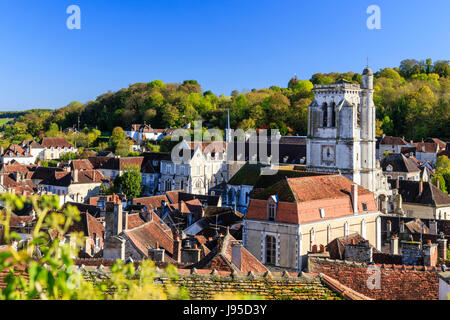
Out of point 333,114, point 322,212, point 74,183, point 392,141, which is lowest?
point 74,183

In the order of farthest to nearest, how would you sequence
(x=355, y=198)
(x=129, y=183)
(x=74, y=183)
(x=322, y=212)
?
(x=74, y=183) → (x=129, y=183) → (x=355, y=198) → (x=322, y=212)

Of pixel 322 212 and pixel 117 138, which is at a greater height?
pixel 117 138

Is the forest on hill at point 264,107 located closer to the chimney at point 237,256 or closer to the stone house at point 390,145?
the stone house at point 390,145

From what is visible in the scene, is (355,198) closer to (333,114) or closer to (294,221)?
(294,221)

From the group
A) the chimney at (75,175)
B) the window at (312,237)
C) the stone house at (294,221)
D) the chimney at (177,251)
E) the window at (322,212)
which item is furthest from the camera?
the chimney at (75,175)

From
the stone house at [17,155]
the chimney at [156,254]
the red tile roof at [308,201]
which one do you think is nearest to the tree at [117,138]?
the stone house at [17,155]

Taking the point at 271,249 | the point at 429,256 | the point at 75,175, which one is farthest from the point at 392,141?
the point at 429,256

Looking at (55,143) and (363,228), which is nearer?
(363,228)
